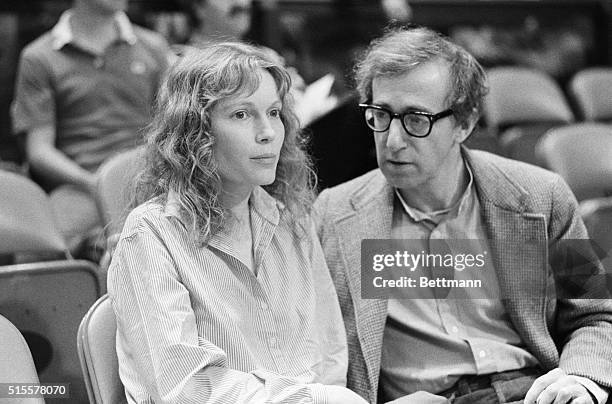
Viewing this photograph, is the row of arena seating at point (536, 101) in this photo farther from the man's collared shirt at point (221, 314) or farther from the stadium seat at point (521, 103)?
the man's collared shirt at point (221, 314)

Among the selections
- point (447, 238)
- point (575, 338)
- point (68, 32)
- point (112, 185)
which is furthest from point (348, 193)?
point (68, 32)

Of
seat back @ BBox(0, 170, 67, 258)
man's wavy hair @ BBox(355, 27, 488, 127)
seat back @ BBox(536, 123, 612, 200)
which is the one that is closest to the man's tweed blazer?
man's wavy hair @ BBox(355, 27, 488, 127)

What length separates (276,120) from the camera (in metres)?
1.69

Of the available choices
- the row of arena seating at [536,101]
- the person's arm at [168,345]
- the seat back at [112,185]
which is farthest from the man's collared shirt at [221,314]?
the row of arena seating at [536,101]

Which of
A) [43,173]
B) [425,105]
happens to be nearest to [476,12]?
[43,173]

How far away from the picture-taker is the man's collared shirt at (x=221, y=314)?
1.48 m

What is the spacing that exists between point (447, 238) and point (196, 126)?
61cm

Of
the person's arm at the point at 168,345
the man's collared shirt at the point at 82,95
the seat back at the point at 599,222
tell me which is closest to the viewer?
the person's arm at the point at 168,345

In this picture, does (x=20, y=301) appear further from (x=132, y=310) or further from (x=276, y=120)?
(x=276, y=120)

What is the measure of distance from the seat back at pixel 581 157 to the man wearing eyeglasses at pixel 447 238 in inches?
42.4

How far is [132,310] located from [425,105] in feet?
2.54

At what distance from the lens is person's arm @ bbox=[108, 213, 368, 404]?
4.80 ft

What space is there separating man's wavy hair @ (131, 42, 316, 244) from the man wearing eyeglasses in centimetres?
32

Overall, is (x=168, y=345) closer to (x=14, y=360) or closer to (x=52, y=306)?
(x=14, y=360)
